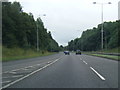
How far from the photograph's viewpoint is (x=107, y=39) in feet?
482

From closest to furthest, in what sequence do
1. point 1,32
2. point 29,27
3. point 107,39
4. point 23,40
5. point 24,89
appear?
point 24,89
point 1,32
point 23,40
point 29,27
point 107,39

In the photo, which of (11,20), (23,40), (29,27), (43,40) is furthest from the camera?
(43,40)

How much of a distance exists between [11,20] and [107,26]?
93.7m

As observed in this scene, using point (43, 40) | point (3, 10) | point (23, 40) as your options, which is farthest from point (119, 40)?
point (3, 10)

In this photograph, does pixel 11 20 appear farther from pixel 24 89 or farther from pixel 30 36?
pixel 24 89

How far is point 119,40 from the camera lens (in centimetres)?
10706

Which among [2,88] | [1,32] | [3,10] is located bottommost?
[2,88]

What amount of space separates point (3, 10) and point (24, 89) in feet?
195

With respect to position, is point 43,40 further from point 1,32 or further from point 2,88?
point 2,88

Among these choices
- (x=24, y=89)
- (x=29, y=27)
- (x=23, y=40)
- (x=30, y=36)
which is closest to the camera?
(x=24, y=89)

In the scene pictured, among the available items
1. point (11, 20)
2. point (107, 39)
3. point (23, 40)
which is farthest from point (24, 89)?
point (107, 39)

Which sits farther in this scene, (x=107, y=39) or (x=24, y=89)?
(x=107, y=39)

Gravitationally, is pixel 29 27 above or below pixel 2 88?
above

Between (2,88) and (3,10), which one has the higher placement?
(3,10)
